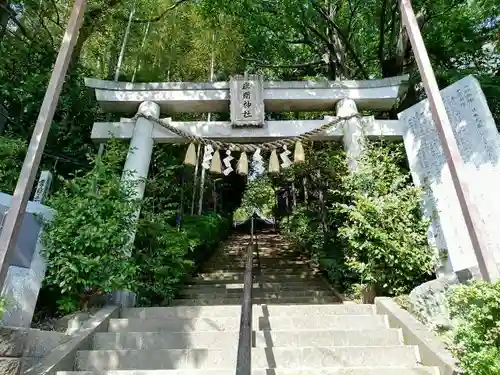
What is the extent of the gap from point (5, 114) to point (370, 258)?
6924mm

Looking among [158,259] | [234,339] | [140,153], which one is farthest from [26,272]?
[140,153]

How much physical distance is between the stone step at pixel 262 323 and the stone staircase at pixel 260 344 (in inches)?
0.4

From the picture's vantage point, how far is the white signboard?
7.21 meters

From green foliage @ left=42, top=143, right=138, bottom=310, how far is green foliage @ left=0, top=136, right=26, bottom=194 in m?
1.43

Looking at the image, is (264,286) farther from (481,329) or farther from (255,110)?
(481,329)

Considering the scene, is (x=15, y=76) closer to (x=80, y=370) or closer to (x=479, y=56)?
(x=80, y=370)

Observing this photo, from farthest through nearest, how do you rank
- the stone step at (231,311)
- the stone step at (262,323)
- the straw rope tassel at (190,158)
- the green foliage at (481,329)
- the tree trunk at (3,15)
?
the straw rope tassel at (190,158) < the tree trunk at (3,15) < the stone step at (231,311) < the stone step at (262,323) < the green foliage at (481,329)

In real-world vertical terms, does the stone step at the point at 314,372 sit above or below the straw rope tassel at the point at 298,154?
below

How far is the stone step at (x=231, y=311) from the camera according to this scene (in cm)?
493

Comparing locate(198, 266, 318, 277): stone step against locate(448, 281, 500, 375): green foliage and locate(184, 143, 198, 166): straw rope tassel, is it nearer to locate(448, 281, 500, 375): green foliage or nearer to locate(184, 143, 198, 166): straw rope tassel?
locate(184, 143, 198, 166): straw rope tassel

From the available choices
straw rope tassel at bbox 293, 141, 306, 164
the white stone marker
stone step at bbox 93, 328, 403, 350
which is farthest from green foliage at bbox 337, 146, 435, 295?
straw rope tassel at bbox 293, 141, 306, 164

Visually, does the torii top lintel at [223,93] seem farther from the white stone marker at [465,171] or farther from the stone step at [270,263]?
the stone step at [270,263]

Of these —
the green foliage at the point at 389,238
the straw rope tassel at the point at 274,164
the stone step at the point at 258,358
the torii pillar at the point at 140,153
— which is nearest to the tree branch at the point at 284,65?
the straw rope tassel at the point at 274,164

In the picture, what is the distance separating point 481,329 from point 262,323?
2.33 meters
